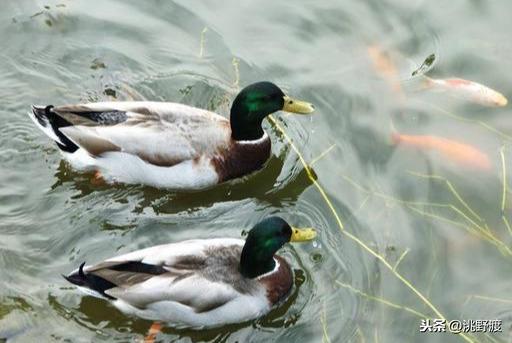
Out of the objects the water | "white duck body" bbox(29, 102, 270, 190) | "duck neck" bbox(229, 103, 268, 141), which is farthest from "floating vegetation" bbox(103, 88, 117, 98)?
"duck neck" bbox(229, 103, 268, 141)

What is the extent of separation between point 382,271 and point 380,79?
224 cm

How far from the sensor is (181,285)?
5992 mm

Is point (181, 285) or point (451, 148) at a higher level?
point (451, 148)

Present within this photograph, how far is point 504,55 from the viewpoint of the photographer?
8406mm

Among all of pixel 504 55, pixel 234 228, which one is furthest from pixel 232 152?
pixel 504 55

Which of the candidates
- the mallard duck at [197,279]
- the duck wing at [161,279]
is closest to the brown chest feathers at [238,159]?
→ the mallard duck at [197,279]

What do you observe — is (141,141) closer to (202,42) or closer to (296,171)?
(296,171)

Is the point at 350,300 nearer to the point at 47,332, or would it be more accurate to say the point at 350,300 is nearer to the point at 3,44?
the point at 47,332

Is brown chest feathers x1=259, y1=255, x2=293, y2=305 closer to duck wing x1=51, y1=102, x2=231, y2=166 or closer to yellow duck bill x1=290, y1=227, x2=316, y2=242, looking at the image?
yellow duck bill x1=290, y1=227, x2=316, y2=242

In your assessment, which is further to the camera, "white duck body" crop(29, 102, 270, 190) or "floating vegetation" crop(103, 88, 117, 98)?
"floating vegetation" crop(103, 88, 117, 98)

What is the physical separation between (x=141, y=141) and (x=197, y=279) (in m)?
1.47

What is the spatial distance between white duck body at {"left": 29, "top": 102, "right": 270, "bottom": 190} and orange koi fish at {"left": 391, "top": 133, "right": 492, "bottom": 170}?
5.18 feet

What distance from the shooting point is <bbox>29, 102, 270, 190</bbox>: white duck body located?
707 cm

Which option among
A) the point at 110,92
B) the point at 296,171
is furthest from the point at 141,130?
the point at 296,171
